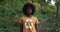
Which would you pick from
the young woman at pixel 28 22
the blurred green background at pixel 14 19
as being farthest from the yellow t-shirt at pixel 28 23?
the blurred green background at pixel 14 19

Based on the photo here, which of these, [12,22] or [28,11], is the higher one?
[28,11]

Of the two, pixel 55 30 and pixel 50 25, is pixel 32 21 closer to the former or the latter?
pixel 55 30

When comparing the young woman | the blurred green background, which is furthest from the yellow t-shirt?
the blurred green background

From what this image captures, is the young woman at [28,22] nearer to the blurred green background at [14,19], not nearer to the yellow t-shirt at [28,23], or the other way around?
the yellow t-shirt at [28,23]

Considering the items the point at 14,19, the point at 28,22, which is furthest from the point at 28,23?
the point at 14,19

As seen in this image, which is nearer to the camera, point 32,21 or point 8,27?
point 32,21

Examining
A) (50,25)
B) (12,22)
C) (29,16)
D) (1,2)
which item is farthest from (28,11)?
(1,2)

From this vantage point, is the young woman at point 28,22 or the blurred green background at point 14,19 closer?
the young woman at point 28,22

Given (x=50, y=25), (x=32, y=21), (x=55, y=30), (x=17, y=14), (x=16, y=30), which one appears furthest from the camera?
(x=17, y=14)

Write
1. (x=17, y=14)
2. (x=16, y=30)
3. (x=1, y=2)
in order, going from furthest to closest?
1. (x=1, y=2)
2. (x=17, y=14)
3. (x=16, y=30)

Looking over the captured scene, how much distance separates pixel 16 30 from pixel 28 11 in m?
4.64

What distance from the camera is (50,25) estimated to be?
37.3ft

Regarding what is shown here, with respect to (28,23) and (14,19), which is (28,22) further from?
(14,19)

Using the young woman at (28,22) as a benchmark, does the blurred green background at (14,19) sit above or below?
below
